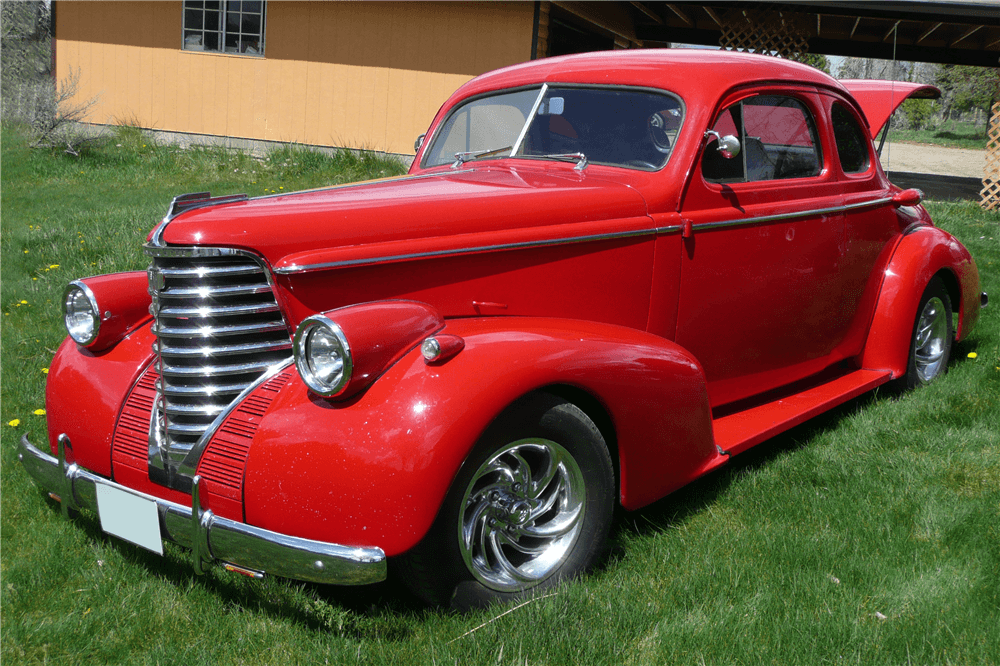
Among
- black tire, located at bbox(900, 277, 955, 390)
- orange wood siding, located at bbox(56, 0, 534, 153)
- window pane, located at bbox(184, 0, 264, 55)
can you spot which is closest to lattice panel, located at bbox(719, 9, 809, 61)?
orange wood siding, located at bbox(56, 0, 534, 153)

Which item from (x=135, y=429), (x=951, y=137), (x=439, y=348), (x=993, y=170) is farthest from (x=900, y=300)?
(x=951, y=137)

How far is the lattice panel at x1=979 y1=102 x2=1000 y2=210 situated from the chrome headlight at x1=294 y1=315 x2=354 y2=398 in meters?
11.4

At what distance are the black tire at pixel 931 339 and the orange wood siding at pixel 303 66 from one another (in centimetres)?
814

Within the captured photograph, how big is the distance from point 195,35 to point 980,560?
1288 cm

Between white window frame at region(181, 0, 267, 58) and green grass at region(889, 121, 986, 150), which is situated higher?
green grass at region(889, 121, 986, 150)

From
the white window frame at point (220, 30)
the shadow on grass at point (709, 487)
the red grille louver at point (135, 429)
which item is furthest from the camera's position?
the white window frame at point (220, 30)

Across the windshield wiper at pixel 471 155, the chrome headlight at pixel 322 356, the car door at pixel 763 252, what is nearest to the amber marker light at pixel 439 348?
the chrome headlight at pixel 322 356

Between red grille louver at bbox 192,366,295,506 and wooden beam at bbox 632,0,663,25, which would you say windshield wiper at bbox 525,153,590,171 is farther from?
wooden beam at bbox 632,0,663,25

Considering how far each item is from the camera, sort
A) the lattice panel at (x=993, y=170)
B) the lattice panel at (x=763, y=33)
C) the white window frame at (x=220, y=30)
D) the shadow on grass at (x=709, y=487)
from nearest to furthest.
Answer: the shadow on grass at (x=709, y=487)
the lattice panel at (x=993, y=170)
the white window frame at (x=220, y=30)
the lattice panel at (x=763, y=33)

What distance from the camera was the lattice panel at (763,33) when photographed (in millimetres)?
13117

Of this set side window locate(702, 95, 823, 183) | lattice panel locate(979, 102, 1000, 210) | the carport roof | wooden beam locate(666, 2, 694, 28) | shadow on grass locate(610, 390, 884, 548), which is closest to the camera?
shadow on grass locate(610, 390, 884, 548)

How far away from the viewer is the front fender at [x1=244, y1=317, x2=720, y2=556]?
212cm

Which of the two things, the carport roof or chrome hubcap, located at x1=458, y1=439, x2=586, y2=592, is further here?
A: the carport roof

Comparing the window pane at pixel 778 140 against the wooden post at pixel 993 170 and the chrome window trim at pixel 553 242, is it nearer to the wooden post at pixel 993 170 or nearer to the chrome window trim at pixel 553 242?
the chrome window trim at pixel 553 242
